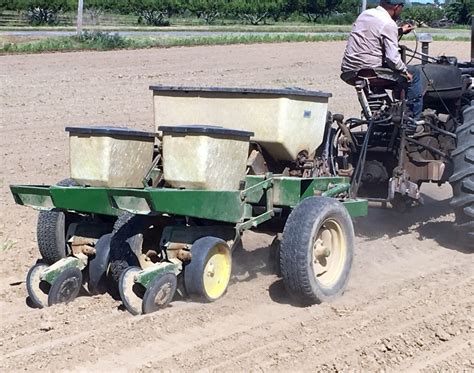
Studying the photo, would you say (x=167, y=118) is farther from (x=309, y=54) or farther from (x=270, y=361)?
(x=309, y=54)

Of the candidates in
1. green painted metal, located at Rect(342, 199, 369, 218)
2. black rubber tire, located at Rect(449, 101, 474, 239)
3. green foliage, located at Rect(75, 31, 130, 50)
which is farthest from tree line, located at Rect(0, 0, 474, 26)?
green painted metal, located at Rect(342, 199, 369, 218)

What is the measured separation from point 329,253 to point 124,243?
1.44 meters

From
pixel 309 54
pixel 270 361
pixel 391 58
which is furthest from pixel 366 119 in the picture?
pixel 309 54

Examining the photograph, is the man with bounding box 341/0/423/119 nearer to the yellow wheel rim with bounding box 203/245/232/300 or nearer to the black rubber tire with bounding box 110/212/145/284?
the yellow wheel rim with bounding box 203/245/232/300

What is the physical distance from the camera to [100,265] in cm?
611

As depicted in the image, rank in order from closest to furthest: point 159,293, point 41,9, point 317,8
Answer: point 159,293
point 41,9
point 317,8

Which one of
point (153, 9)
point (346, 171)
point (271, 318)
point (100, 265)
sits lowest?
point (153, 9)

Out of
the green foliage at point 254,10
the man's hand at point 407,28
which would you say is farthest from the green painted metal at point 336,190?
the green foliage at point 254,10

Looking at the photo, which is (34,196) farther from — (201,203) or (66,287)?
(201,203)

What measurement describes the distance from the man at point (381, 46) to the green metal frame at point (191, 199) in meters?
1.50

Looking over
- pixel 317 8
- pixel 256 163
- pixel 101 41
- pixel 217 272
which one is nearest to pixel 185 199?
pixel 217 272

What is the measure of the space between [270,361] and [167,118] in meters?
2.50

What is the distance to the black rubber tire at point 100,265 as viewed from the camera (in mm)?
6109

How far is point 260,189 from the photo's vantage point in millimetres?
6168
